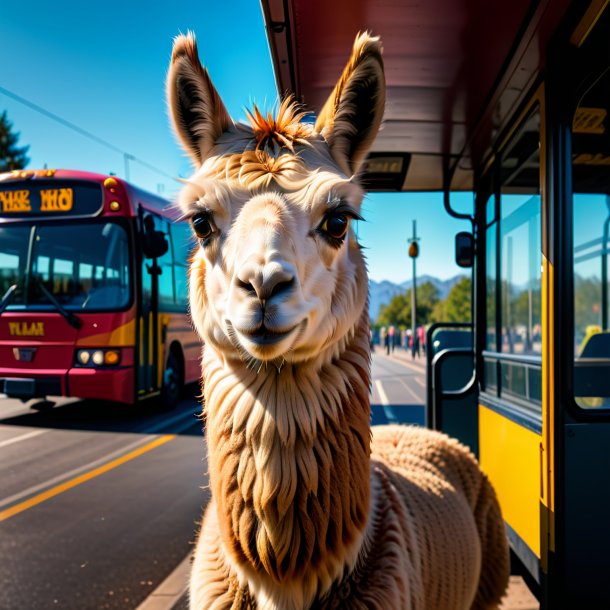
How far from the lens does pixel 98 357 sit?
641cm

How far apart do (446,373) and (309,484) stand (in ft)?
9.77

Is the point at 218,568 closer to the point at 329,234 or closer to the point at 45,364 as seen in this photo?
the point at 329,234

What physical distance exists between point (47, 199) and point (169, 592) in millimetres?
5259

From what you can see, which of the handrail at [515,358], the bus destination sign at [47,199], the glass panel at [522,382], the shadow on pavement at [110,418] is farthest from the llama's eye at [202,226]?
the bus destination sign at [47,199]

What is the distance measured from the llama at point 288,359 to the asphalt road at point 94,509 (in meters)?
1.21

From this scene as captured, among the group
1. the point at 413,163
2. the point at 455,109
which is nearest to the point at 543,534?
the point at 455,109

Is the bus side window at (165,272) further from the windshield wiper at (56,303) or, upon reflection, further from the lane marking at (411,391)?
the lane marking at (411,391)

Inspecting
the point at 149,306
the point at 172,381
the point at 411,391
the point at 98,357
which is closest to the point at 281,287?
the point at 98,357

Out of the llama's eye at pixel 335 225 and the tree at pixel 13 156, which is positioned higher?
the tree at pixel 13 156

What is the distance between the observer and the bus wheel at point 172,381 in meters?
9.09

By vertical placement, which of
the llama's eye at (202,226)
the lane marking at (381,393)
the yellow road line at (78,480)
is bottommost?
the lane marking at (381,393)

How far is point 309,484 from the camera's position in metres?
1.34

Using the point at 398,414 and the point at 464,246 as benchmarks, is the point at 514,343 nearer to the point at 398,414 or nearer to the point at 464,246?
the point at 464,246

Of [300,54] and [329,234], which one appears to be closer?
[329,234]
